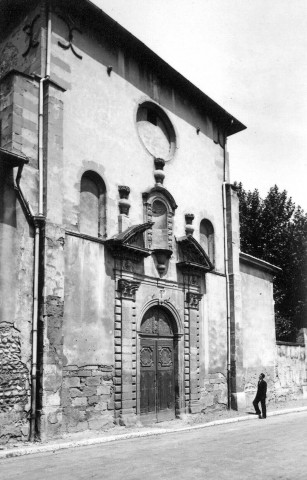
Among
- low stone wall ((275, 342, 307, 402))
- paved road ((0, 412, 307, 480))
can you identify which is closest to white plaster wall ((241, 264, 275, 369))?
low stone wall ((275, 342, 307, 402))

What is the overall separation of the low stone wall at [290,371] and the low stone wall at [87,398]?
8.84 metres

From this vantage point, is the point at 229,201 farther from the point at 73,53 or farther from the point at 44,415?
the point at 44,415

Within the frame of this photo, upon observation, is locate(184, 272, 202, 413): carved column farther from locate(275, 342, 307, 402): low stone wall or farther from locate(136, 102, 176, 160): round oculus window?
locate(275, 342, 307, 402): low stone wall

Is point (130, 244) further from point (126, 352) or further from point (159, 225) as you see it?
point (126, 352)

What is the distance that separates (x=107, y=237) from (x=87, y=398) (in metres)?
3.73

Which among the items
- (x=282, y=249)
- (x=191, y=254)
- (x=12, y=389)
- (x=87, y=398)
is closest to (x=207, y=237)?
(x=191, y=254)

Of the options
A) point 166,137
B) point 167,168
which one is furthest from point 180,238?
point 166,137

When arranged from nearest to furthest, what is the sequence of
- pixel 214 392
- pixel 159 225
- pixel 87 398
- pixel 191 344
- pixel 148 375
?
pixel 87 398
pixel 148 375
pixel 159 225
pixel 191 344
pixel 214 392

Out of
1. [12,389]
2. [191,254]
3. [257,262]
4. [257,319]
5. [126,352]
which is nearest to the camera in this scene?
[12,389]

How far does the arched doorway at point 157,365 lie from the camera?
44.2 feet

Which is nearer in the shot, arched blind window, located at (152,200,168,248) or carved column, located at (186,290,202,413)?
arched blind window, located at (152,200,168,248)

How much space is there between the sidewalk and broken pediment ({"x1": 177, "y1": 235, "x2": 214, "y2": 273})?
4.10m

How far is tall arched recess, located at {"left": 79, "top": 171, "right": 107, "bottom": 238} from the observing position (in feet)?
41.2

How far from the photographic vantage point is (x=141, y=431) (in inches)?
468
